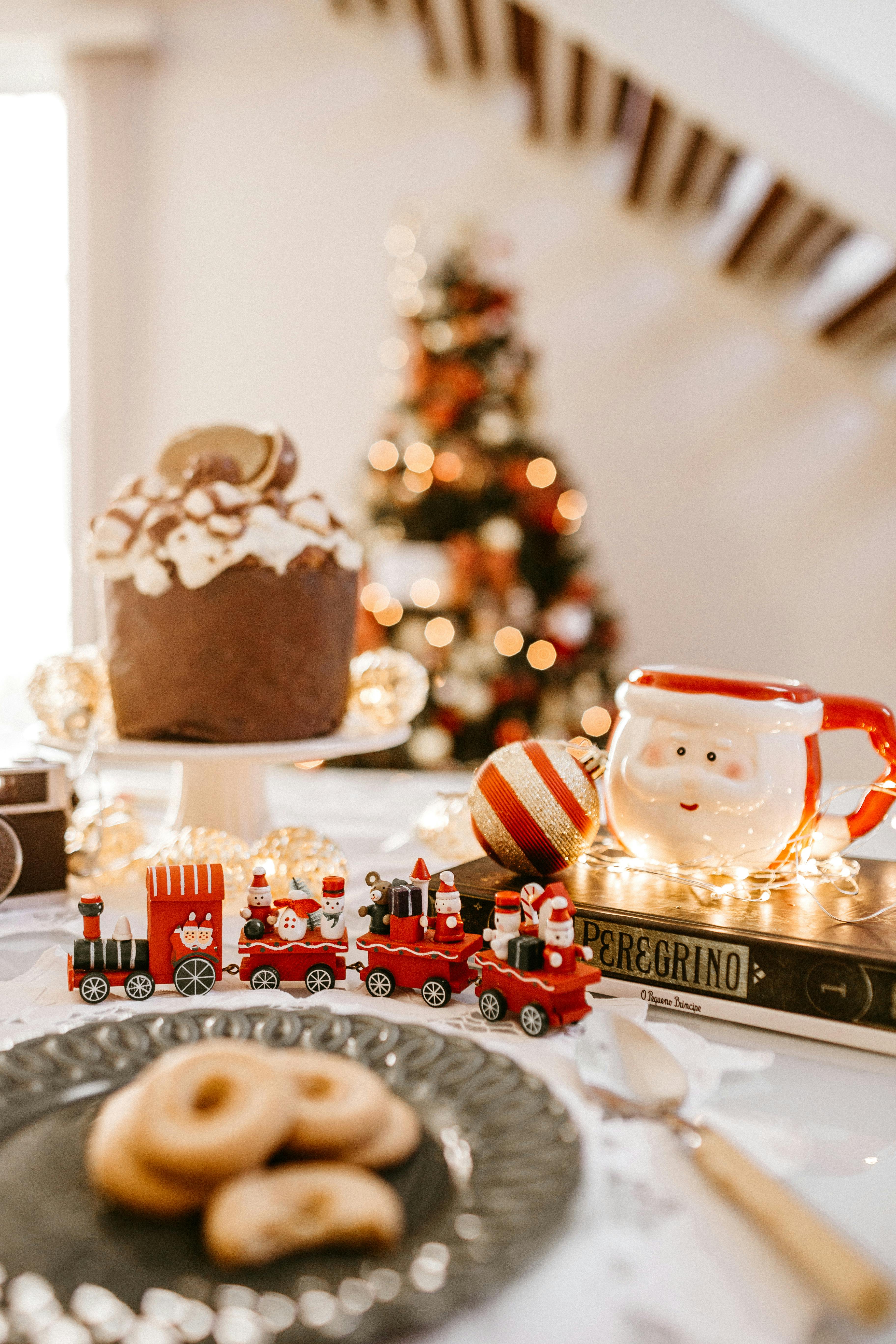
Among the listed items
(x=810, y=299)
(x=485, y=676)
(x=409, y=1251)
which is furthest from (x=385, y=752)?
(x=409, y=1251)

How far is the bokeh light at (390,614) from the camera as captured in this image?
10.4ft

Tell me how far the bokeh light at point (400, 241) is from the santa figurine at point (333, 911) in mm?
3155

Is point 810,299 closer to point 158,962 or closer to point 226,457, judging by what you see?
point 226,457

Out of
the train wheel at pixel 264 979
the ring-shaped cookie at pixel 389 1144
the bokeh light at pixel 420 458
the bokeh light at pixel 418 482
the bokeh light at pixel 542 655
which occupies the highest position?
the bokeh light at pixel 420 458

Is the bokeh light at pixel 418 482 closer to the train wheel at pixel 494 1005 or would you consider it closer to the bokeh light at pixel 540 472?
the bokeh light at pixel 540 472

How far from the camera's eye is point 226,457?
118 cm

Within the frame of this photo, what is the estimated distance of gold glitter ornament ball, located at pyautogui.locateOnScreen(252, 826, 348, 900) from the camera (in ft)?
3.23

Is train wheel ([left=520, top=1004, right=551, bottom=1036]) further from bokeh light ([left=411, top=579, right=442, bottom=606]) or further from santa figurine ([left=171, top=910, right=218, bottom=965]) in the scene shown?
bokeh light ([left=411, top=579, right=442, bottom=606])

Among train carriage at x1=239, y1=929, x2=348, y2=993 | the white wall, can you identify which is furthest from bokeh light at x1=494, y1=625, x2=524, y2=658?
train carriage at x1=239, y1=929, x2=348, y2=993

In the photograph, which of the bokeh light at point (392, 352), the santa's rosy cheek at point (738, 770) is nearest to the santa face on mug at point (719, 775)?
the santa's rosy cheek at point (738, 770)

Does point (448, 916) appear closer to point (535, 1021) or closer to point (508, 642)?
point (535, 1021)

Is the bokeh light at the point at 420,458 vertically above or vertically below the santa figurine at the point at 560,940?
above

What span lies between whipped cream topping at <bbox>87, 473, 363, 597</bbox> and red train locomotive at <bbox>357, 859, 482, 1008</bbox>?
1.61 feet

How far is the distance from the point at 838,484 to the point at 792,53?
206 centimetres
